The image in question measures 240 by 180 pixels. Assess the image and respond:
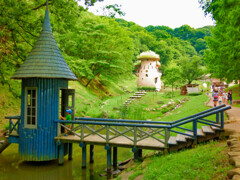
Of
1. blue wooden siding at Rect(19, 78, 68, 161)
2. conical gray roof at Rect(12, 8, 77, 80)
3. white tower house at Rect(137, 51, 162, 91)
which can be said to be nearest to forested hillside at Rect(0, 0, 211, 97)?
conical gray roof at Rect(12, 8, 77, 80)

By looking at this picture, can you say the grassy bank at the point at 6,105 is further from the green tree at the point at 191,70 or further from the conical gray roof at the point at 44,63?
the green tree at the point at 191,70

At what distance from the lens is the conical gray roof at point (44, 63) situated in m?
9.17

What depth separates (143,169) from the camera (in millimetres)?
7309

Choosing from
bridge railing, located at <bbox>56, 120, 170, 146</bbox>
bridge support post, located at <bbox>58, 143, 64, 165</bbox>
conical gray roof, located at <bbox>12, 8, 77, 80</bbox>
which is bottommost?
bridge support post, located at <bbox>58, 143, 64, 165</bbox>

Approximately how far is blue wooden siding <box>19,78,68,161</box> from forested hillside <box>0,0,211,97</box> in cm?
362

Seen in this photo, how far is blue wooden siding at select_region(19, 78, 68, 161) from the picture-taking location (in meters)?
9.29

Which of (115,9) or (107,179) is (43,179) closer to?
(107,179)

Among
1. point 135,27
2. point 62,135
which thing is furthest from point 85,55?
point 135,27

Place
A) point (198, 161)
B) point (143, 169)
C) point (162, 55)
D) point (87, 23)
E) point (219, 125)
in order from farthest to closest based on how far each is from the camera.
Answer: point (162, 55) < point (87, 23) < point (219, 125) < point (143, 169) < point (198, 161)

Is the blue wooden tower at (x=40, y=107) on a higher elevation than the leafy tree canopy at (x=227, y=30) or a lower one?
lower

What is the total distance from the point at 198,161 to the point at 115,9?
962 centimetres

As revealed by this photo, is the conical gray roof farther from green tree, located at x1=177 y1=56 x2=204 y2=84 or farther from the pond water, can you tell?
green tree, located at x1=177 y1=56 x2=204 y2=84

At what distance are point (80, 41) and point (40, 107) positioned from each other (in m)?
21.9

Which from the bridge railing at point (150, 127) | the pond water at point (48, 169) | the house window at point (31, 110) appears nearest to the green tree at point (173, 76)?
the bridge railing at point (150, 127)
